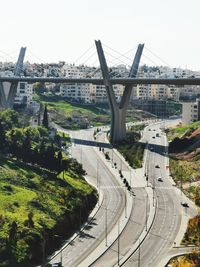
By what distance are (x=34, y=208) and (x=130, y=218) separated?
605cm

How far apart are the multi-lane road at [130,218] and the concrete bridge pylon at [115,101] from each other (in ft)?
26.3

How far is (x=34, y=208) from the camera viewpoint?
3469cm

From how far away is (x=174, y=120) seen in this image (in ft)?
320

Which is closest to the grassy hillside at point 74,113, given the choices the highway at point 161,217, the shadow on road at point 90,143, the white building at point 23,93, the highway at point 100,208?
the white building at point 23,93

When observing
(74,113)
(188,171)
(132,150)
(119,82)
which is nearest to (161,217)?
(188,171)

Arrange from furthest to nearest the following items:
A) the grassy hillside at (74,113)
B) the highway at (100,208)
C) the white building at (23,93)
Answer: the white building at (23,93)
the grassy hillside at (74,113)
the highway at (100,208)

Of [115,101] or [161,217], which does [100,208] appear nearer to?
[161,217]

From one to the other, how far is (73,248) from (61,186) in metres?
9.90

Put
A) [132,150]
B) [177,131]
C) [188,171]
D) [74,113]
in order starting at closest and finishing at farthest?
[188,171], [132,150], [177,131], [74,113]

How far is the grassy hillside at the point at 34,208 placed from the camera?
29172 millimetres

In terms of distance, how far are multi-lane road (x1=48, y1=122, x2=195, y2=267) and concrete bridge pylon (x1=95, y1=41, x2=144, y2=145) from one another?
316 inches

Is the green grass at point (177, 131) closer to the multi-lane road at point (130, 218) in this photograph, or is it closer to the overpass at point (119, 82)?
the overpass at point (119, 82)

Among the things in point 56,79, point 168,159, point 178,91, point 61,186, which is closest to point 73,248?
point 61,186

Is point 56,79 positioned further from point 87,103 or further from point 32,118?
point 87,103
